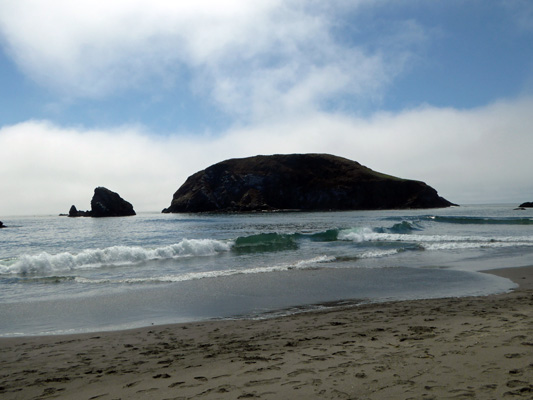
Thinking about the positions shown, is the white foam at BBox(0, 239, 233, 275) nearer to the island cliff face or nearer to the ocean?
the ocean

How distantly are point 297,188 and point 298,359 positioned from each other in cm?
11799

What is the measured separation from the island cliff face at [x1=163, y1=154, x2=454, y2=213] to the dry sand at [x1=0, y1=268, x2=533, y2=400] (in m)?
110

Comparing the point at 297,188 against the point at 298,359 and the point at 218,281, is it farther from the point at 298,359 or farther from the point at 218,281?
the point at 298,359

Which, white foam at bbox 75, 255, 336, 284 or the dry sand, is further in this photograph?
white foam at bbox 75, 255, 336, 284

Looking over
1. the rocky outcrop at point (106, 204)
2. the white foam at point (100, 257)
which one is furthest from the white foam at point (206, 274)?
the rocky outcrop at point (106, 204)

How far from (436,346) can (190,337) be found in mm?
3902

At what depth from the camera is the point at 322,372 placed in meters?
4.49

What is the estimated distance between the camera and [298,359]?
5.04 meters

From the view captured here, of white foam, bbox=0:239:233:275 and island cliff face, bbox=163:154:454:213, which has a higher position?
island cliff face, bbox=163:154:454:213

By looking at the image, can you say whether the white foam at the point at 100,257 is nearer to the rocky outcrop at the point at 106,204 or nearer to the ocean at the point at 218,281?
the ocean at the point at 218,281

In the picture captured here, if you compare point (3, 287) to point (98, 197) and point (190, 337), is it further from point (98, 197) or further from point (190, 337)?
point (98, 197)

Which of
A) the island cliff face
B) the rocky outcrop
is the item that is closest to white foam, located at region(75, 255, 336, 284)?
the rocky outcrop

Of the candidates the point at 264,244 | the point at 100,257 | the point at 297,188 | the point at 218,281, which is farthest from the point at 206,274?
the point at 297,188

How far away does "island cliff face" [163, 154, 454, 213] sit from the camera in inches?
4636
